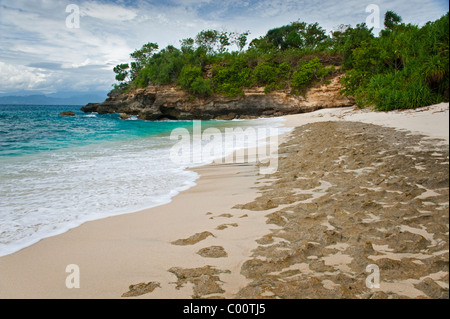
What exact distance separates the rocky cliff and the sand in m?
29.3

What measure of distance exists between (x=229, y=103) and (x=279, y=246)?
32.9 metres

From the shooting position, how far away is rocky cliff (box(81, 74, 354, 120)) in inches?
1199

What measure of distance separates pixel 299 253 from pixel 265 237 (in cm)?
41

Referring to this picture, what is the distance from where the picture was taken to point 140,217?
10.7 feet

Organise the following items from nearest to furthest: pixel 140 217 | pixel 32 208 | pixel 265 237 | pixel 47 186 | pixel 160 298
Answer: pixel 160 298 < pixel 265 237 < pixel 140 217 < pixel 32 208 < pixel 47 186

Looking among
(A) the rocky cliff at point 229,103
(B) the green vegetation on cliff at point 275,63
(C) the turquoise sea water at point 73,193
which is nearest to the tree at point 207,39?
(B) the green vegetation on cliff at point 275,63

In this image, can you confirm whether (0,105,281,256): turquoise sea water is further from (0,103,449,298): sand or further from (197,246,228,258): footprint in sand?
(197,246,228,258): footprint in sand

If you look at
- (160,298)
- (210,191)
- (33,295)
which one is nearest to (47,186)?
(210,191)

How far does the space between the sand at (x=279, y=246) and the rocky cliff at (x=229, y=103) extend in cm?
2933

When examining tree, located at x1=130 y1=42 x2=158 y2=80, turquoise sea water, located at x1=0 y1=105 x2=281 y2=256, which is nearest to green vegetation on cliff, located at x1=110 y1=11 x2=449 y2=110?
tree, located at x1=130 y1=42 x2=158 y2=80

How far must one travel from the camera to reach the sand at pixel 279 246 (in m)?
1.44

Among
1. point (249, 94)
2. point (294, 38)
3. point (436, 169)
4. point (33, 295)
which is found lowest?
point (33, 295)

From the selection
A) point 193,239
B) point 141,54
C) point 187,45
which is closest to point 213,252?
point 193,239

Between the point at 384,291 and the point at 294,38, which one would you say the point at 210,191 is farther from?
the point at 294,38
